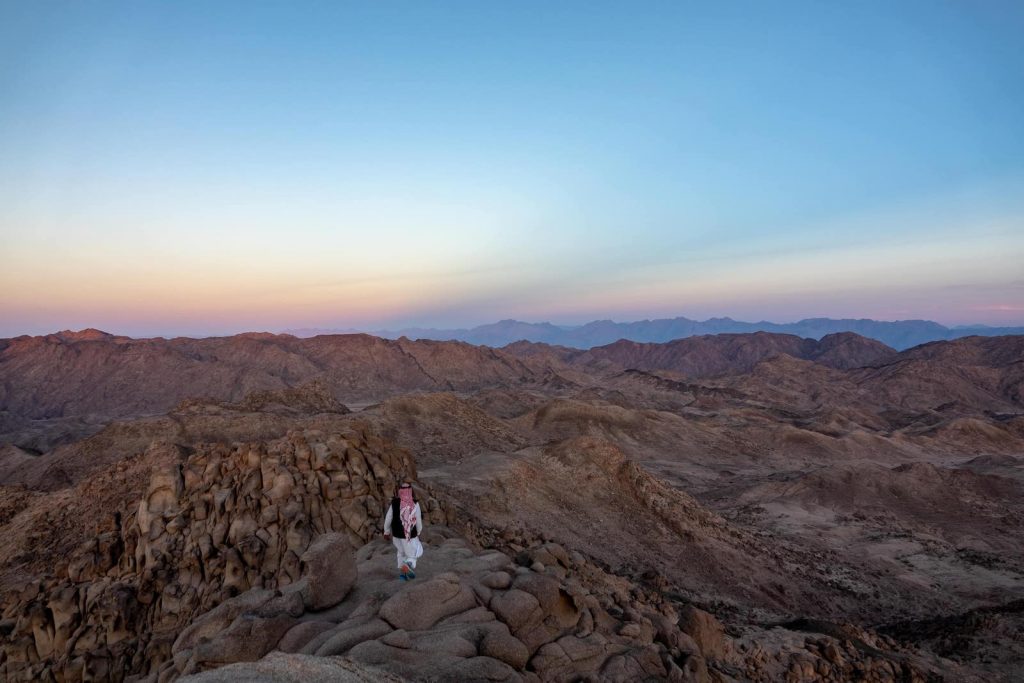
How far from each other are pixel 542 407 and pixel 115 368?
250ft

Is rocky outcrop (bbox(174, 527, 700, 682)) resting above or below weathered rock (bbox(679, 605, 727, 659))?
above

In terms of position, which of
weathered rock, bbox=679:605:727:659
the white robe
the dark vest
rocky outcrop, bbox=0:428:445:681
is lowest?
weathered rock, bbox=679:605:727:659

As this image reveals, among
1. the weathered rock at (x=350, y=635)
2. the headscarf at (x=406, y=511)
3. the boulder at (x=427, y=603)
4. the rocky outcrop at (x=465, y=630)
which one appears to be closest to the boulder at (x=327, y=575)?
the rocky outcrop at (x=465, y=630)

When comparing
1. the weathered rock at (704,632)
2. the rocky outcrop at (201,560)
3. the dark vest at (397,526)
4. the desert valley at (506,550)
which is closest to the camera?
the desert valley at (506,550)

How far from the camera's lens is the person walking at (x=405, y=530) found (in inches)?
354

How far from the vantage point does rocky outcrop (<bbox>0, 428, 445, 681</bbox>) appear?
9562mm

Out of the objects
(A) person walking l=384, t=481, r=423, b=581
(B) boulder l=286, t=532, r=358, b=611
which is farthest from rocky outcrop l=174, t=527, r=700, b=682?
(A) person walking l=384, t=481, r=423, b=581

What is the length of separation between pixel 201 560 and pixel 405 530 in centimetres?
595

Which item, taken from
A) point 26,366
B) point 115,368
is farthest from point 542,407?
point 26,366

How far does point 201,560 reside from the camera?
12.0m

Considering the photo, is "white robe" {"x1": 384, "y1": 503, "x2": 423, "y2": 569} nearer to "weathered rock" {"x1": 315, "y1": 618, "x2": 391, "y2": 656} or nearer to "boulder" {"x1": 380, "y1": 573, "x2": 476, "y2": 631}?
"boulder" {"x1": 380, "y1": 573, "x2": 476, "y2": 631}

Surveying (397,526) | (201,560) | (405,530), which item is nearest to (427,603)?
(405,530)

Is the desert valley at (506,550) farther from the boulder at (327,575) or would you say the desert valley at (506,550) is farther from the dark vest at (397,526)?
the dark vest at (397,526)

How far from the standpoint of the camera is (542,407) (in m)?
55.3
